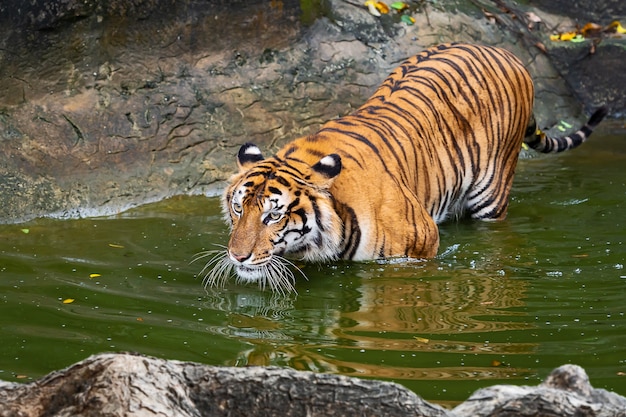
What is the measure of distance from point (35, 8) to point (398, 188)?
286cm

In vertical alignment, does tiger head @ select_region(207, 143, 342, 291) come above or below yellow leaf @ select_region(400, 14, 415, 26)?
below

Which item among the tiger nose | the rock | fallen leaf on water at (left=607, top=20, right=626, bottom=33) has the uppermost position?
fallen leaf on water at (left=607, top=20, right=626, bottom=33)

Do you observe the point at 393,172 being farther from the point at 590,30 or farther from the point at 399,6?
the point at 590,30

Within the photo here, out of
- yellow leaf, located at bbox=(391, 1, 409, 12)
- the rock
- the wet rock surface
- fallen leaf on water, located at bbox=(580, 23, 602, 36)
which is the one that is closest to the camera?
the rock

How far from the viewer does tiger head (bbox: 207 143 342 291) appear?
5.38 meters

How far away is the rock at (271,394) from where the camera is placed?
269cm

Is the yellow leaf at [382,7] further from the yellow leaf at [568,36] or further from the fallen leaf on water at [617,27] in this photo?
the fallen leaf on water at [617,27]

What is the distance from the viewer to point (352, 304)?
17.4 ft

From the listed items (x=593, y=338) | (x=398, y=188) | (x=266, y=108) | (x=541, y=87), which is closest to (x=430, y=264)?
(x=398, y=188)

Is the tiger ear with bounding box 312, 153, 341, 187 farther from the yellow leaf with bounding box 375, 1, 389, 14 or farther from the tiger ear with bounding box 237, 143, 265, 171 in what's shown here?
the yellow leaf with bounding box 375, 1, 389, 14

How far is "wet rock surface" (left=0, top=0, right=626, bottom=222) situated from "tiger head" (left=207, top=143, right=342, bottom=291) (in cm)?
167

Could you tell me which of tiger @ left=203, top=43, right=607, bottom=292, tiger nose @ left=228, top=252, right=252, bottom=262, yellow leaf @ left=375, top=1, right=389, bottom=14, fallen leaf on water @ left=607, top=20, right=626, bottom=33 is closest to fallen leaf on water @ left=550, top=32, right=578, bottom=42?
fallen leaf on water @ left=607, top=20, right=626, bottom=33

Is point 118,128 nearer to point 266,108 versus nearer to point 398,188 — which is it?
point 266,108

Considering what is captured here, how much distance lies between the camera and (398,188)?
19.6ft
